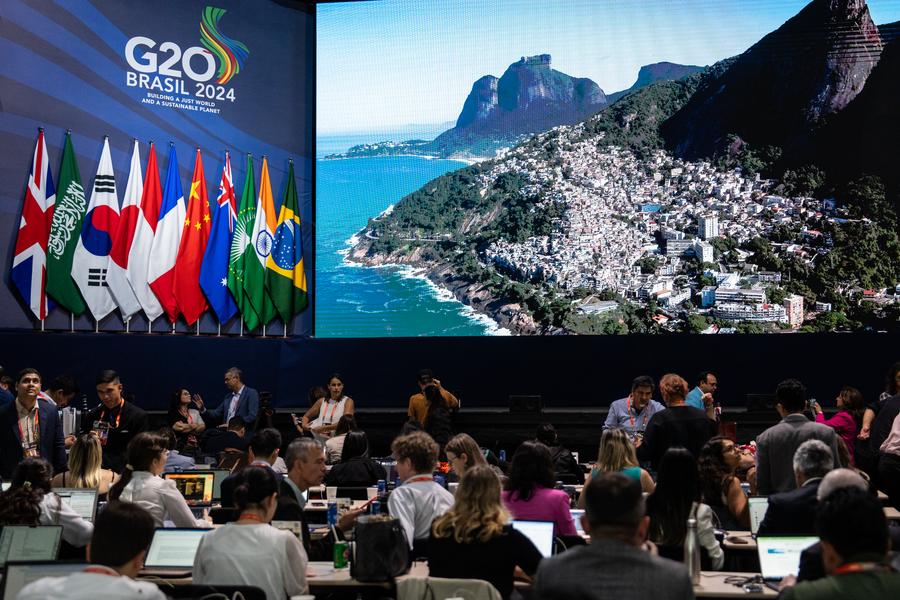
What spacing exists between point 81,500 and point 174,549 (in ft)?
3.64

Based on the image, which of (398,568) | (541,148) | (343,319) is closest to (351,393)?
(343,319)

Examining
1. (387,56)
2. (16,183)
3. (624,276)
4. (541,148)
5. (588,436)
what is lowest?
(588,436)

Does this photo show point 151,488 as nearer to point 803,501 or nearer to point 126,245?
point 803,501

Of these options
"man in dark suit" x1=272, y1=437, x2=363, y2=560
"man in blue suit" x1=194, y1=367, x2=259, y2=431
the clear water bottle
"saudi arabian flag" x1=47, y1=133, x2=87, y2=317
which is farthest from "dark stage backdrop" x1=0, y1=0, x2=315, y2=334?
the clear water bottle

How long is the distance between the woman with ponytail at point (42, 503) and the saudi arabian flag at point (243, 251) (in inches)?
301

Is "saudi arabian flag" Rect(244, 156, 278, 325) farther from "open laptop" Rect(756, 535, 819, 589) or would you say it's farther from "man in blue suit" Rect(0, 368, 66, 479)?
"open laptop" Rect(756, 535, 819, 589)

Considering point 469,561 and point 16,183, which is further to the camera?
point 16,183

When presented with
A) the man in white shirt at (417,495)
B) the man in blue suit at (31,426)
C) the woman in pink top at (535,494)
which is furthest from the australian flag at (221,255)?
the woman in pink top at (535,494)

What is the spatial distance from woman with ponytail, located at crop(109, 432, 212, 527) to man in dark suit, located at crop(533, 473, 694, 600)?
10.2ft

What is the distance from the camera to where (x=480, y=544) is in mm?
4023

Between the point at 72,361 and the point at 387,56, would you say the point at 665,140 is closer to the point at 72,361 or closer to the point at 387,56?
the point at 387,56

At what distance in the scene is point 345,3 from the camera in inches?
553

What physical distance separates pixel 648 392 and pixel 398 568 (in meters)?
4.35

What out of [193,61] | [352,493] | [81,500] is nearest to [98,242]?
[193,61]
